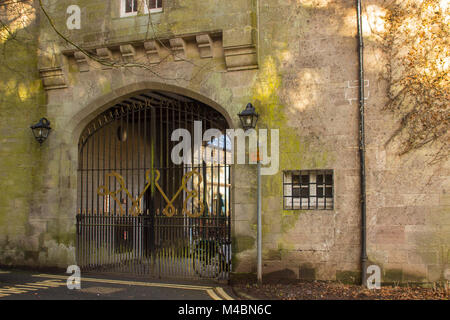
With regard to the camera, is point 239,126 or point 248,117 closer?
point 248,117

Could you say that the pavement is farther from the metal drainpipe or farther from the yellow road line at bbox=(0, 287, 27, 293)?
the metal drainpipe

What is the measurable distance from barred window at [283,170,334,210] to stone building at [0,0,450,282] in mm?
28

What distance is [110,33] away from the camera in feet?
32.7

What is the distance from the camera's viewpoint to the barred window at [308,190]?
880 centimetres

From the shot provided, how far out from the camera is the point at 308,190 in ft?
29.2

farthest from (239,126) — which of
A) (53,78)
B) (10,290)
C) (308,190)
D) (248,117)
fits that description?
(10,290)

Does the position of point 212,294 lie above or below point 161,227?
below

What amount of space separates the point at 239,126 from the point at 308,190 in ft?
6.24

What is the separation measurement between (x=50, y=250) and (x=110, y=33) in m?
5.20

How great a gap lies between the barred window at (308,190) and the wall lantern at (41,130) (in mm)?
5763

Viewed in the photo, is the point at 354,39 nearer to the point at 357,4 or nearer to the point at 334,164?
the point at 357,4

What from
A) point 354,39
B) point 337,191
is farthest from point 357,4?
point 337,191

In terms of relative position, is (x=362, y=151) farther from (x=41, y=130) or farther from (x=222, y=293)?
(x=41, y=130)

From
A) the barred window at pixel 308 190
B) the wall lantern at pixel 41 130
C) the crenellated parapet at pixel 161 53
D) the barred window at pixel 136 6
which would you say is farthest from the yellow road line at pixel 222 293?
the barred window at pixel 136 6
